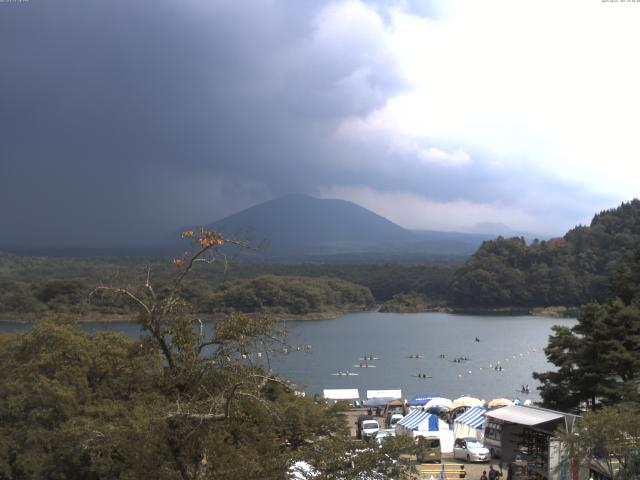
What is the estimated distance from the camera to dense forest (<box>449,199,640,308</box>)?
80625 millimetres

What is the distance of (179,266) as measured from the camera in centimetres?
566

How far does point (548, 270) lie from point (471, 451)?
72.2 meters

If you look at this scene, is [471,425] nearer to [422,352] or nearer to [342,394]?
[342,394]

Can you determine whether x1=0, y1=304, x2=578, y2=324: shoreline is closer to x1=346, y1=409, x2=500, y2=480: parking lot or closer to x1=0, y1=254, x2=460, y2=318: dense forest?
x1=0, y1=254, x2=460, y2=318: dense forest

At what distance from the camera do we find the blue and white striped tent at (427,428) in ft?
48.4

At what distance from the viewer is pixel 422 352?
48.8 metres

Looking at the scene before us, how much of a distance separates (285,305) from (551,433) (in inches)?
2445

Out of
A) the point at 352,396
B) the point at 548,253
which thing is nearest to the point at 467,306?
the point at 548,253

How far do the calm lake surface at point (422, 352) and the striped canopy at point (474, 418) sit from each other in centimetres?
611

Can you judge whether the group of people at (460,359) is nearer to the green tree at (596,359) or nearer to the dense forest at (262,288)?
the dense forest at (262,288)

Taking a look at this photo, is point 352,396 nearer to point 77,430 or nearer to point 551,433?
point 551,433

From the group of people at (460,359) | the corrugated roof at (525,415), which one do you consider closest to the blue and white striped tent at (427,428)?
the corrugated roof at (525,415)

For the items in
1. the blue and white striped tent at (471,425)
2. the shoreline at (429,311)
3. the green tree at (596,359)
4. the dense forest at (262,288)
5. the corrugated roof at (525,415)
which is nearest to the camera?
the corrugated roof at (525,415)

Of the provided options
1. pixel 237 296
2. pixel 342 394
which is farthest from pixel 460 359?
pixel 237 296
